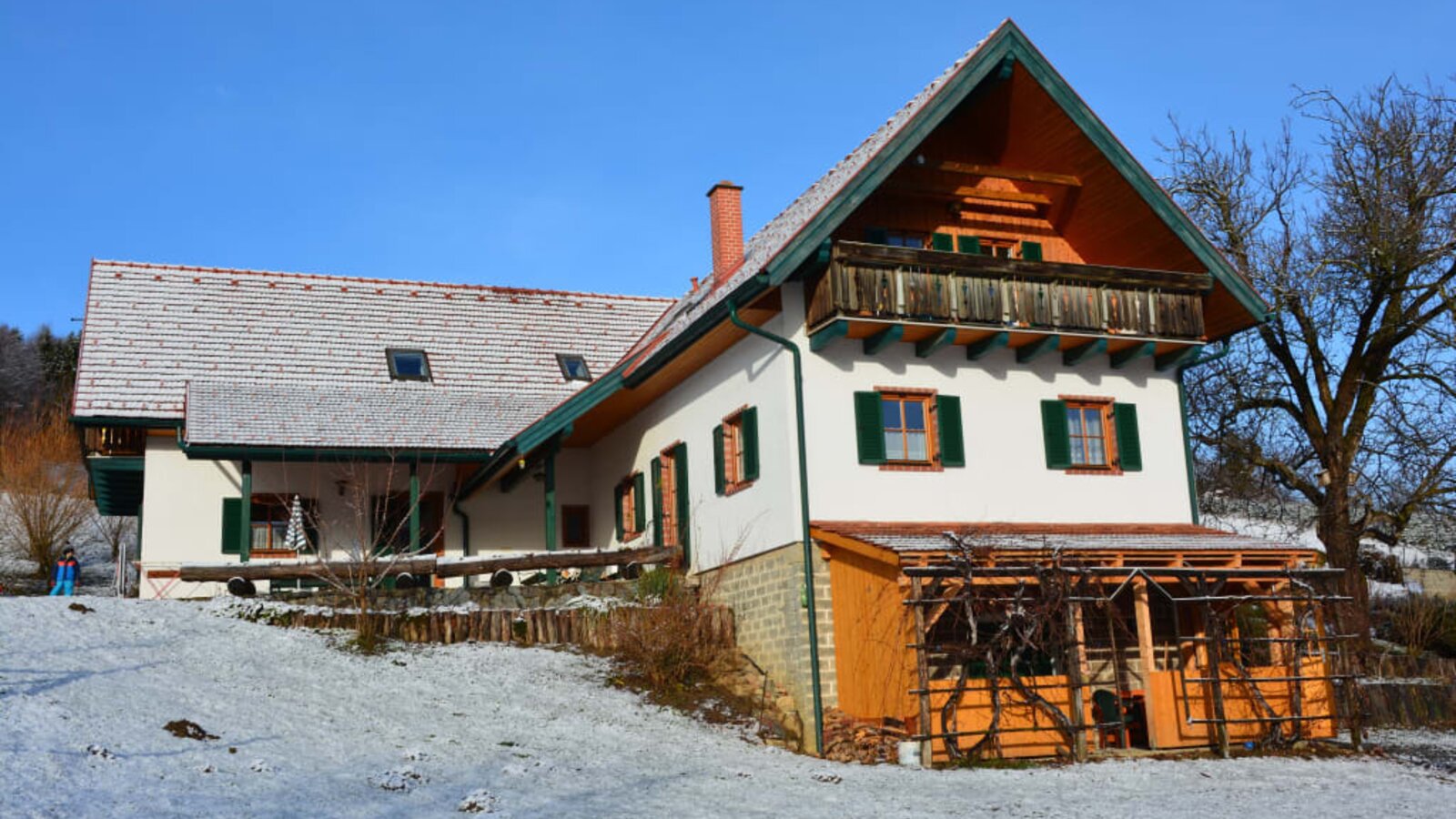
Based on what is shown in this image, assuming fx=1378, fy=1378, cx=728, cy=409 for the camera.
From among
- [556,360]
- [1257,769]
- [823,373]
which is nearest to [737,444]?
[823,373]

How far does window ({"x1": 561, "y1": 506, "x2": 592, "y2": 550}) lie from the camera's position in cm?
2673

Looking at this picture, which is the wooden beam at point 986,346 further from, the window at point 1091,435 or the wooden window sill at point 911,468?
the wooden window sill at point 911,468

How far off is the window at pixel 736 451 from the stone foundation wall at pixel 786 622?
1.20m

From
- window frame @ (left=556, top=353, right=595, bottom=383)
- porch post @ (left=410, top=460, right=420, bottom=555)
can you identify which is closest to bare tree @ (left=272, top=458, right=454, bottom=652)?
porch post @ (left=410, top=460, right=420, bottom=555)

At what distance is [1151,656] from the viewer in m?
17.0

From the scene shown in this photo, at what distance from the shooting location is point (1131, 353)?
66.9 ft

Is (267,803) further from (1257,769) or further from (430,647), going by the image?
(1257,769)

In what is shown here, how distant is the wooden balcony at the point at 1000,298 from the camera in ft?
59.6

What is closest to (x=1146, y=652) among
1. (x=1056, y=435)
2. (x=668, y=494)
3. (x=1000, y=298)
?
(x=1056, y=435)

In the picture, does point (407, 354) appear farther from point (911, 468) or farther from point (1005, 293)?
point (1005, 293)

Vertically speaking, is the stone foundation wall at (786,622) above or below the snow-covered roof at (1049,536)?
below

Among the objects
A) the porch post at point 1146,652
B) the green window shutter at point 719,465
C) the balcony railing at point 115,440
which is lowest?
the porch post at point 1146,652

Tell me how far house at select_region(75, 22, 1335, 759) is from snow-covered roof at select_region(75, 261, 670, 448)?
0.45 ft

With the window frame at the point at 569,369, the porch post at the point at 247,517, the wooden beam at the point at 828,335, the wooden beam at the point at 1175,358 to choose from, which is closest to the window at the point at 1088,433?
the wooden beam at the point at 1175,358
